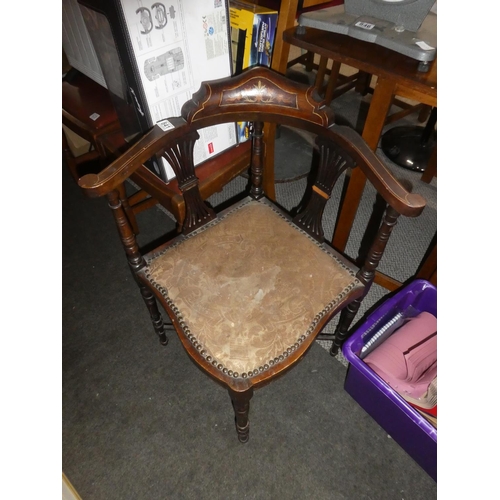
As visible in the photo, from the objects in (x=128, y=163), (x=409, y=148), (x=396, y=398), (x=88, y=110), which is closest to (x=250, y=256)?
(x=128, y=163)

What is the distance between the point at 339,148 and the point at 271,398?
90 cm

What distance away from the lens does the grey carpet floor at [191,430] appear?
3.84 feet

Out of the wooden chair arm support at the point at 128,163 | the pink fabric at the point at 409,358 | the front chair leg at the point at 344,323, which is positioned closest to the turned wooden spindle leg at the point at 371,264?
the front chair leg at the point at 344,323

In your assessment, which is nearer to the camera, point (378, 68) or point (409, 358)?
point (378, 68)

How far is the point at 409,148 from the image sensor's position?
2.14 meters

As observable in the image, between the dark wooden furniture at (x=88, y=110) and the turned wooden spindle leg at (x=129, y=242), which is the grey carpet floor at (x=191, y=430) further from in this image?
the dark wooden furniture at (x=88, y=110)

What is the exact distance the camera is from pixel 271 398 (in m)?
1.34

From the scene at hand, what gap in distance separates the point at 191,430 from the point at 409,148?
1870 millimetres

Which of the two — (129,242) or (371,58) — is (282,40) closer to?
(371,58)

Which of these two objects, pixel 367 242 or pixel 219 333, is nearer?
pixel 219 333

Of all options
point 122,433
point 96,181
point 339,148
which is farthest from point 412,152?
point 122,433

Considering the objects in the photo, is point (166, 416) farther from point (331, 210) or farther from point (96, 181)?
point (331, 210)

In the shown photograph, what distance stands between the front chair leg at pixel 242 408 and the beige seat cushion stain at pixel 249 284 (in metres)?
0.06

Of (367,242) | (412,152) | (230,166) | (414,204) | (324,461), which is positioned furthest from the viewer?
(412,152)
